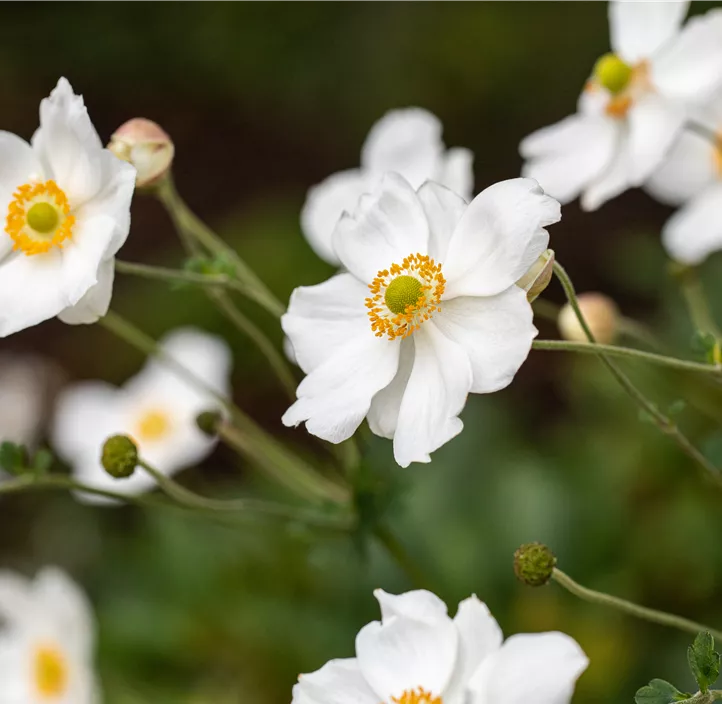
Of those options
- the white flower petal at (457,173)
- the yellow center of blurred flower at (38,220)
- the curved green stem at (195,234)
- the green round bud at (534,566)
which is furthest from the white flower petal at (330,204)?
the green round bud at (534,566)

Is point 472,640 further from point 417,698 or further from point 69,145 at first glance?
point 69,145

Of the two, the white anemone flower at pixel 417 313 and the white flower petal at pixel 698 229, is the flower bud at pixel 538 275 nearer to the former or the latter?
the white anemone flower at pixel 417 313

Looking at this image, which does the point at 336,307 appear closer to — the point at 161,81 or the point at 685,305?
the point at 685,305

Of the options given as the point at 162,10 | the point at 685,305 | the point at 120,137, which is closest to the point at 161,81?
the point at 162,10

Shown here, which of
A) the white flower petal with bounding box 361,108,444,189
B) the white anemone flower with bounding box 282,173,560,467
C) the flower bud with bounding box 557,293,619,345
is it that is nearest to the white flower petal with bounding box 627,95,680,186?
the flower bud with bounding box 557,293,619,345

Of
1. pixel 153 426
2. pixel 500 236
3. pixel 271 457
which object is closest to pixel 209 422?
pixel 271 457

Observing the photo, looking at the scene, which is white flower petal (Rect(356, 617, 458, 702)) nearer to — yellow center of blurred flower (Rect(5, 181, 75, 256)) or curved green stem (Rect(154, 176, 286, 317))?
curved green stem (Rect(154, 176, 286, 317))
